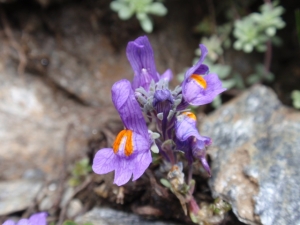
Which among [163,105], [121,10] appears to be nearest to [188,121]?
[163,105]

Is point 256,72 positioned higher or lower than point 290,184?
higher

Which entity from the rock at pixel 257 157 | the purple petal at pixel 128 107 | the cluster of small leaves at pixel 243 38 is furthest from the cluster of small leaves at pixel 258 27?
the purple petal at pixel 128 107

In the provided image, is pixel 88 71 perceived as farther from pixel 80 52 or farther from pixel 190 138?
pixel 190 138

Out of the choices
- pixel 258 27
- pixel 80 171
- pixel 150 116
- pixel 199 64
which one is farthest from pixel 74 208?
pixel 258 27

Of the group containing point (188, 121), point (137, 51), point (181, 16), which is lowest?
point (188, 121)

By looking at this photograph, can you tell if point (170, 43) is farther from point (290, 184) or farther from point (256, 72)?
point (290, 184)

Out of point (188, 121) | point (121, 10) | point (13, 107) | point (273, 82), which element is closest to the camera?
point (188, 121)
